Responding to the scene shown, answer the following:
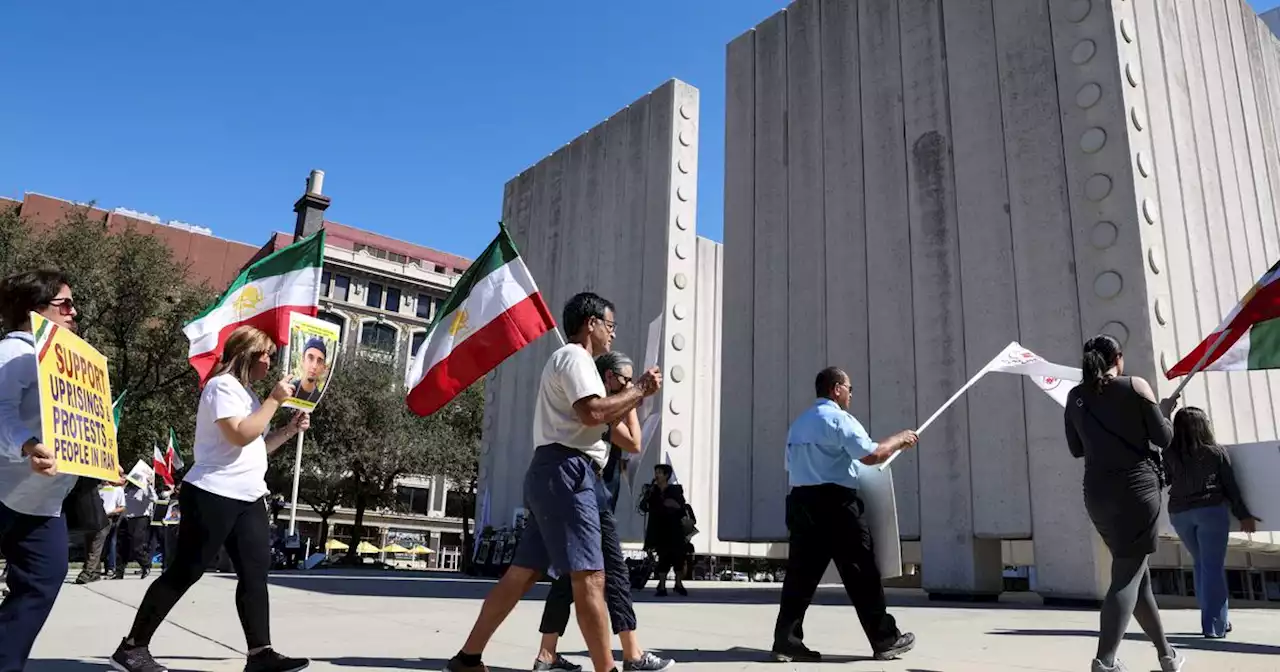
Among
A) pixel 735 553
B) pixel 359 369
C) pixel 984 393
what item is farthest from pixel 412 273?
pixel 984 393

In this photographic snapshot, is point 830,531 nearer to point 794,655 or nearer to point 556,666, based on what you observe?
point 794,655

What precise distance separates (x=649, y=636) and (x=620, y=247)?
14257mm

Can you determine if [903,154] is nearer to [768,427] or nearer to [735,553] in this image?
[768,427]

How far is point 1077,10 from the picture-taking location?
11141mm

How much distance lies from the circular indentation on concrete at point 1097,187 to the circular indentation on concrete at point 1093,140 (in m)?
0.31

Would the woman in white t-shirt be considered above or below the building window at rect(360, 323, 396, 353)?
below

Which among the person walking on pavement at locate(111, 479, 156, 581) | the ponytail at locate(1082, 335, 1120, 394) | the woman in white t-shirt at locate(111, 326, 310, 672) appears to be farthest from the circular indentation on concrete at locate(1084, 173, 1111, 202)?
the person walking on pavement at locate(111, 479, 156, 581)

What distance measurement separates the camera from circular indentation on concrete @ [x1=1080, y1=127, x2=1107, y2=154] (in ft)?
34.6

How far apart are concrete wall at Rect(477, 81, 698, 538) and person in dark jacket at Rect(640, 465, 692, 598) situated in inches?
216

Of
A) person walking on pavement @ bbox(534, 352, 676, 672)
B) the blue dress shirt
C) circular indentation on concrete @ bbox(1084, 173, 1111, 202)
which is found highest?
circular indentation on concrete @ bbox(1084, 173, 1111, 202)

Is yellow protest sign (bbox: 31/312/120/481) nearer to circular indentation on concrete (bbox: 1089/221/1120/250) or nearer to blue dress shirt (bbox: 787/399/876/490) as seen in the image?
blue dress shirt (bbox: 787/399/876/490)

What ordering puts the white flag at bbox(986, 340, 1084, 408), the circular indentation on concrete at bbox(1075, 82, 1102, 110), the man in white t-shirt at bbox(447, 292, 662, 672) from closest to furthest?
the man in white t-shirt at bbox(447, 292, 662, 672)
the white flag at bbox(986, 340, 1084, 408)
the circular indentation on concrete at bbox(1075, 82, 1102, 110)

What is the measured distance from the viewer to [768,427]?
45.8ft

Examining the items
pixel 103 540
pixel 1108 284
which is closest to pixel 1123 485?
pixel 1108 284
